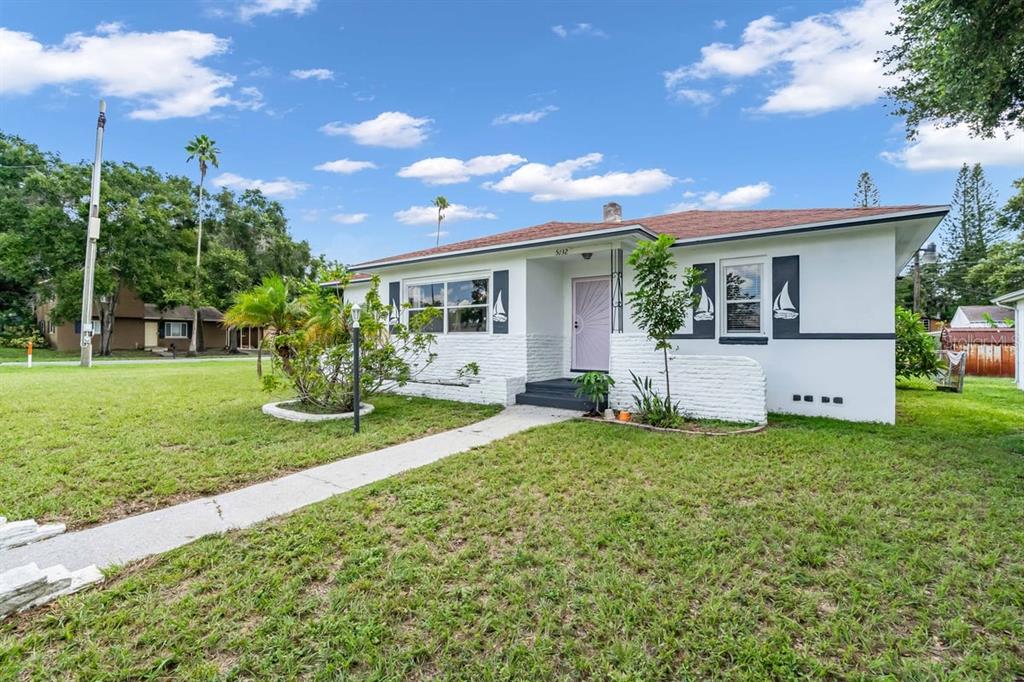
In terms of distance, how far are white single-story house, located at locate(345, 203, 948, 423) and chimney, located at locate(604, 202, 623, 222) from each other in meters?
1.13

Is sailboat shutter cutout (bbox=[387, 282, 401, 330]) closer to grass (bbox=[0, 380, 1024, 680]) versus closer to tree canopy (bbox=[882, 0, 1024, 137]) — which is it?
grass (bbox=[0, 380, 1024, 680])

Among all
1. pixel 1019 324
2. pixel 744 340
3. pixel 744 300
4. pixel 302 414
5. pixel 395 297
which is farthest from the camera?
pixel 1019 324

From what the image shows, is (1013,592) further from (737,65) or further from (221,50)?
(221,50)

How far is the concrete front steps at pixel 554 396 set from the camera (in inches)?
331

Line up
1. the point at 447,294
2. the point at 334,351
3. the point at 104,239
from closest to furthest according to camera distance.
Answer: the point at 334,351 → the point at 447,294 → the point at 104,239

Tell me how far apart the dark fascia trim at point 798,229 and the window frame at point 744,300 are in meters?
0.48

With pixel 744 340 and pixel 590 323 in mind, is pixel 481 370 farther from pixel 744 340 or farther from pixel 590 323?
pixel 744 340

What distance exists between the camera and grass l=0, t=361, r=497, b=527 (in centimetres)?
418

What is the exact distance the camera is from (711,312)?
332 inches

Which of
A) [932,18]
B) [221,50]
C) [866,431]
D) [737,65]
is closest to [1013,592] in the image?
[866,431]

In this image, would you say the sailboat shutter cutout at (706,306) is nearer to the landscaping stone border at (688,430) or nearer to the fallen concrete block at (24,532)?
the landscaping stone border at (688,430)

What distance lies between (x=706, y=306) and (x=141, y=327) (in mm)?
37681

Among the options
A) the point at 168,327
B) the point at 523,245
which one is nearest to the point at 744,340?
the point at 523,245

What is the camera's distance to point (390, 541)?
332 centimetres
